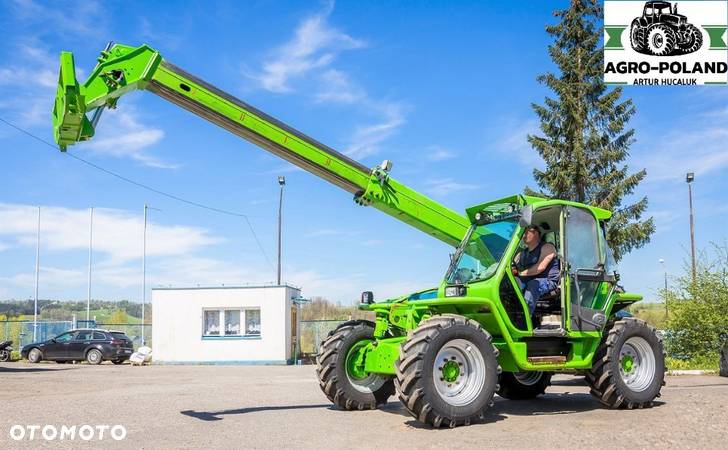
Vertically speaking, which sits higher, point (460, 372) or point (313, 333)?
A: point (460, 372)

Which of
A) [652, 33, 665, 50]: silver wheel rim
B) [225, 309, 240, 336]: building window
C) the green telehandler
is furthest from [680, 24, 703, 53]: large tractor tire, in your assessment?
[225, 309, 240, 336]: building window

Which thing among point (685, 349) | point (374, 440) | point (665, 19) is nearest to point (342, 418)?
point (374, 440)

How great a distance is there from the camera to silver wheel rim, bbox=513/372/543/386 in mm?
11672

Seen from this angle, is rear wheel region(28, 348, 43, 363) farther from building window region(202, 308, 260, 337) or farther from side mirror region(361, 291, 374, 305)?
side mirror region(361, 291, 374, 305)

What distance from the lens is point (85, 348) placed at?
3045cm

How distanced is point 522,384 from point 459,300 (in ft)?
10.9

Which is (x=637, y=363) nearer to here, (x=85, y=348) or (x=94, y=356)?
(x=94, y=356)

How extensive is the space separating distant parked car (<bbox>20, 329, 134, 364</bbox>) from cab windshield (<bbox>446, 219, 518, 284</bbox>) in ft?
77.8

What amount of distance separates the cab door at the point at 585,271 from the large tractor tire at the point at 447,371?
1748 millimetres

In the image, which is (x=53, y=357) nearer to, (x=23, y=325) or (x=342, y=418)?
(x=23, y=325)

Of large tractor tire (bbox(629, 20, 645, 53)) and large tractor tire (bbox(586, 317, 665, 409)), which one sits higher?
large tractor tire (bbox(629, 20, 645, 53))

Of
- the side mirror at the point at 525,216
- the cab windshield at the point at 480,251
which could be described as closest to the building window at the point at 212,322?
the cab windshield at the point at 480,251

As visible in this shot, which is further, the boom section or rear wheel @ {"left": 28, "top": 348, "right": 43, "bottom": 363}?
rear wheel @ {"left": 28, "top": 348, "right": 43, "bottom": 363}

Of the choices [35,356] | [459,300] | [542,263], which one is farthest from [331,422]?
[35,356]
